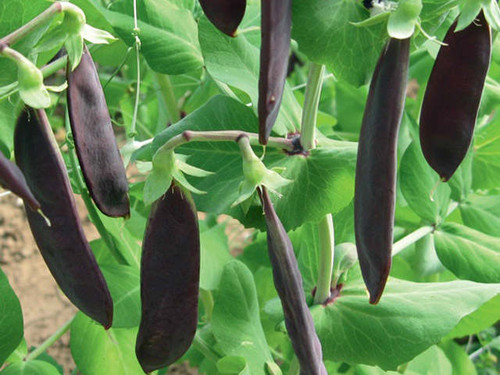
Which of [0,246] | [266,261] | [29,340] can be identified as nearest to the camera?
[266,261]

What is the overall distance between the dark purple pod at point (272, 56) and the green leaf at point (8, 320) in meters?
0.39

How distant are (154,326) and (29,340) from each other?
1.30m

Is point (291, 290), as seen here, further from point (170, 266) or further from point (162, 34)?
point (162, 34)

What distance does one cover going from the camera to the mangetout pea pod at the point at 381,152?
0.46 meters

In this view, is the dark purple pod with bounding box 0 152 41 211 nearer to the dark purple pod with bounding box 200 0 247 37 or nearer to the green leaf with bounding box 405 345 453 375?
the dark purple pod with bounding box 200 0 247 37

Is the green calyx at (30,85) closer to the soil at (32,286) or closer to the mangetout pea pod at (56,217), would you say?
the mangetout pea pod at (56,217)

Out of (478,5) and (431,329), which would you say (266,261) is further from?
(478,5)

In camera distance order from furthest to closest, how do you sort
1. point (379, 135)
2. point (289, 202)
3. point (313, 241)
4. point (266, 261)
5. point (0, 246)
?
point (0, 246) < point (266, 261) < point (313, 241) < point (289, 202) < point (379, 135)

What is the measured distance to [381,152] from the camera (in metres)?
0.46

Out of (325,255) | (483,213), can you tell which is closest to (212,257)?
(325,255)

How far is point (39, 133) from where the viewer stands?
1.56 ft

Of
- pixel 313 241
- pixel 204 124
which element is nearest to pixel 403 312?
pixel 313 241

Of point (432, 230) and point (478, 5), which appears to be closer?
point (478, 5)

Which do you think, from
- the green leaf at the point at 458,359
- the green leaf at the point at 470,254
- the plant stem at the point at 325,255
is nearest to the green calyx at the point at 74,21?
the plant stem at the point at 325,255
